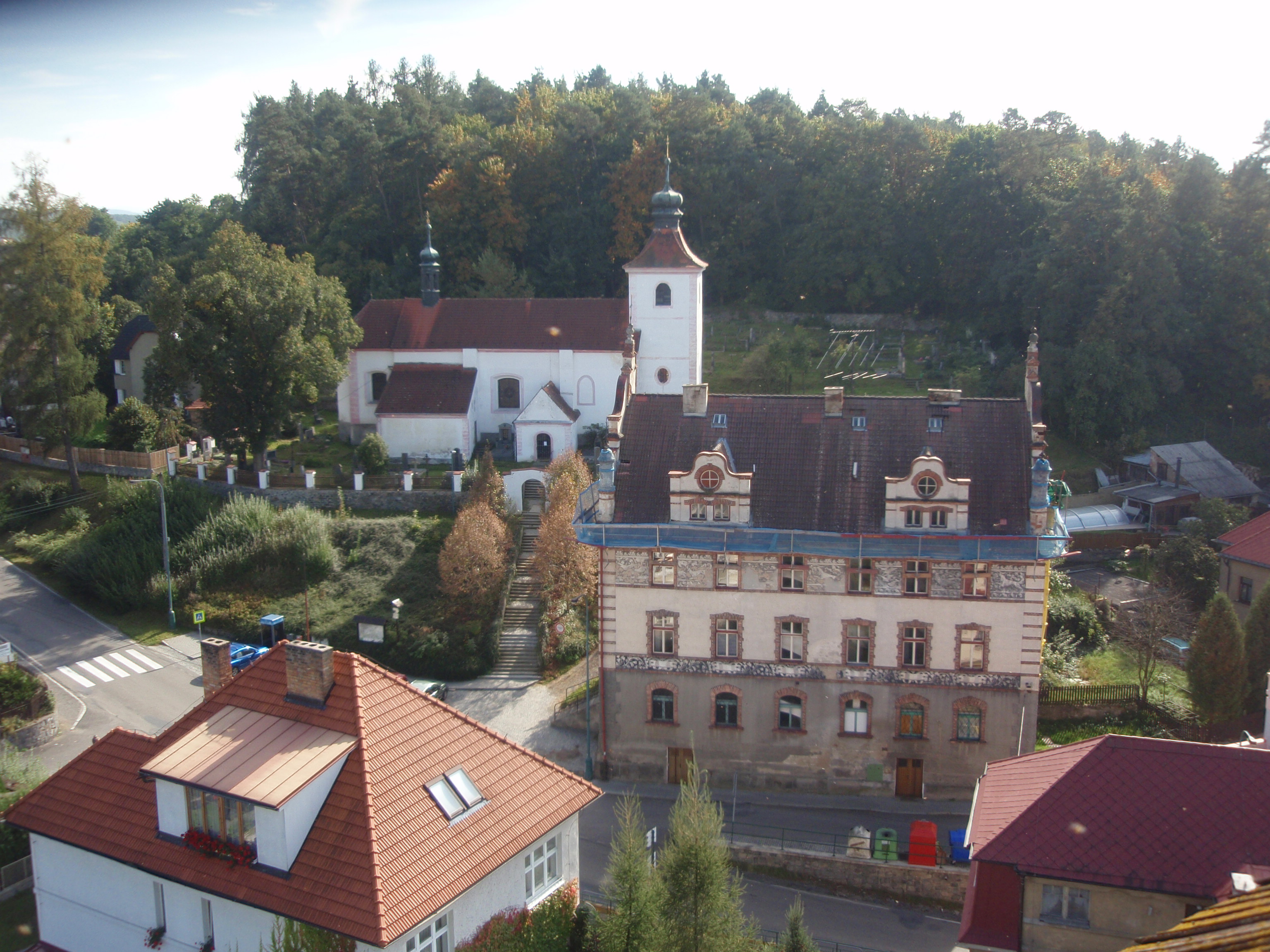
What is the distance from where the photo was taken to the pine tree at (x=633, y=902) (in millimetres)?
15516

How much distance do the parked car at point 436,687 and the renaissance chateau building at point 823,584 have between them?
7405 mm

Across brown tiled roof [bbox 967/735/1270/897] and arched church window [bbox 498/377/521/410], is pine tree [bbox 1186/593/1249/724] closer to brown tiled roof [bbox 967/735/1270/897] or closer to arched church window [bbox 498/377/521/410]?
brown tiled roof [bbox 967/735/1270/897]

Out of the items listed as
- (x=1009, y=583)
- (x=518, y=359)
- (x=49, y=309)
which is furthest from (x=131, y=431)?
(x=1009, y=583)

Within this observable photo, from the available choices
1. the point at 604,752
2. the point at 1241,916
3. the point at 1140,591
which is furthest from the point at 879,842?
the point at 1140,591

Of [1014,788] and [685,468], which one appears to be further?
[685,468]

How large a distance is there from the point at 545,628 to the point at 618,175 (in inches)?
1559

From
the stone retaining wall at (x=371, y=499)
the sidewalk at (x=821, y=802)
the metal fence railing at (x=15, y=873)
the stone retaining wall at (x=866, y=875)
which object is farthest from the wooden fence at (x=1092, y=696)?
the metal fence railing at (x=15, y=873)

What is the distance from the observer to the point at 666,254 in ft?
159

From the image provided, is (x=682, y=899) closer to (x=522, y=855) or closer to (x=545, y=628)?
(x=522, y=855)

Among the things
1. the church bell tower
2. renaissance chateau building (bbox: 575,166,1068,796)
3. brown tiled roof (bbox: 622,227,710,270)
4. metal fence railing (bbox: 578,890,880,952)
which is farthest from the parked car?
brown tiled roof (bbox: 622,227,710,270)

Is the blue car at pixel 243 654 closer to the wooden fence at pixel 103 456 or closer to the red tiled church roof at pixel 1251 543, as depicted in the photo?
the wooden fence at pixel 103 456

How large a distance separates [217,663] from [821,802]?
15.7 m

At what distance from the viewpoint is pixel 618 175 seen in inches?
2662

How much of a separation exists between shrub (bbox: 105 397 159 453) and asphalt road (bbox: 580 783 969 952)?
3176 cm
